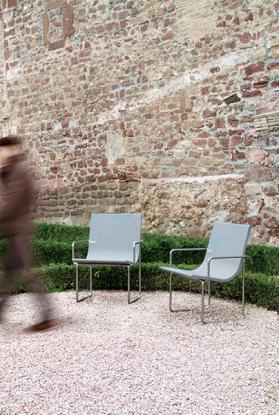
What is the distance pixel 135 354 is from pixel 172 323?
3.07ft

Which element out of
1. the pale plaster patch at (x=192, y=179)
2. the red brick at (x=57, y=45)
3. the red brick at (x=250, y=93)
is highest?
the red brick at (x=57, y=45)

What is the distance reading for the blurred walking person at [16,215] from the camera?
3488mm

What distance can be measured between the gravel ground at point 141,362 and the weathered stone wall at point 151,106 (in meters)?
2.77

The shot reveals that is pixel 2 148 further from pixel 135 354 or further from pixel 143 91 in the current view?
pixel 143 91

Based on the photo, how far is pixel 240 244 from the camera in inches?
200

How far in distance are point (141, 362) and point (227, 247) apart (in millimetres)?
1924

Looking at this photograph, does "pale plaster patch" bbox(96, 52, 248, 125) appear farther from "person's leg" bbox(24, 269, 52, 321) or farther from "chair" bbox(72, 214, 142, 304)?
"person's leg" bbox(24, 269, 52, 321)

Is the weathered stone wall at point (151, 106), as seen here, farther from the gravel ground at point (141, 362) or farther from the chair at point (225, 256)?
the gravel ground at point (141, 362)

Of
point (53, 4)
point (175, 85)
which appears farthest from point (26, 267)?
point (53, 4)

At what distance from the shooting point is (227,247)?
17.3 feet

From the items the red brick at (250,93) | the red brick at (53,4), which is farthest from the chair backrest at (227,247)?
the red brick at (53,4)

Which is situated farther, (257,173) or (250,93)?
(250,93)

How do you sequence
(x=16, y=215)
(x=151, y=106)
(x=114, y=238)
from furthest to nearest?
(x=151, y=106) → (x=114, y=238) → (x=16, y=215)

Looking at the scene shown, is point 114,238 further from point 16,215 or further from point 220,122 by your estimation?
point 16,215
